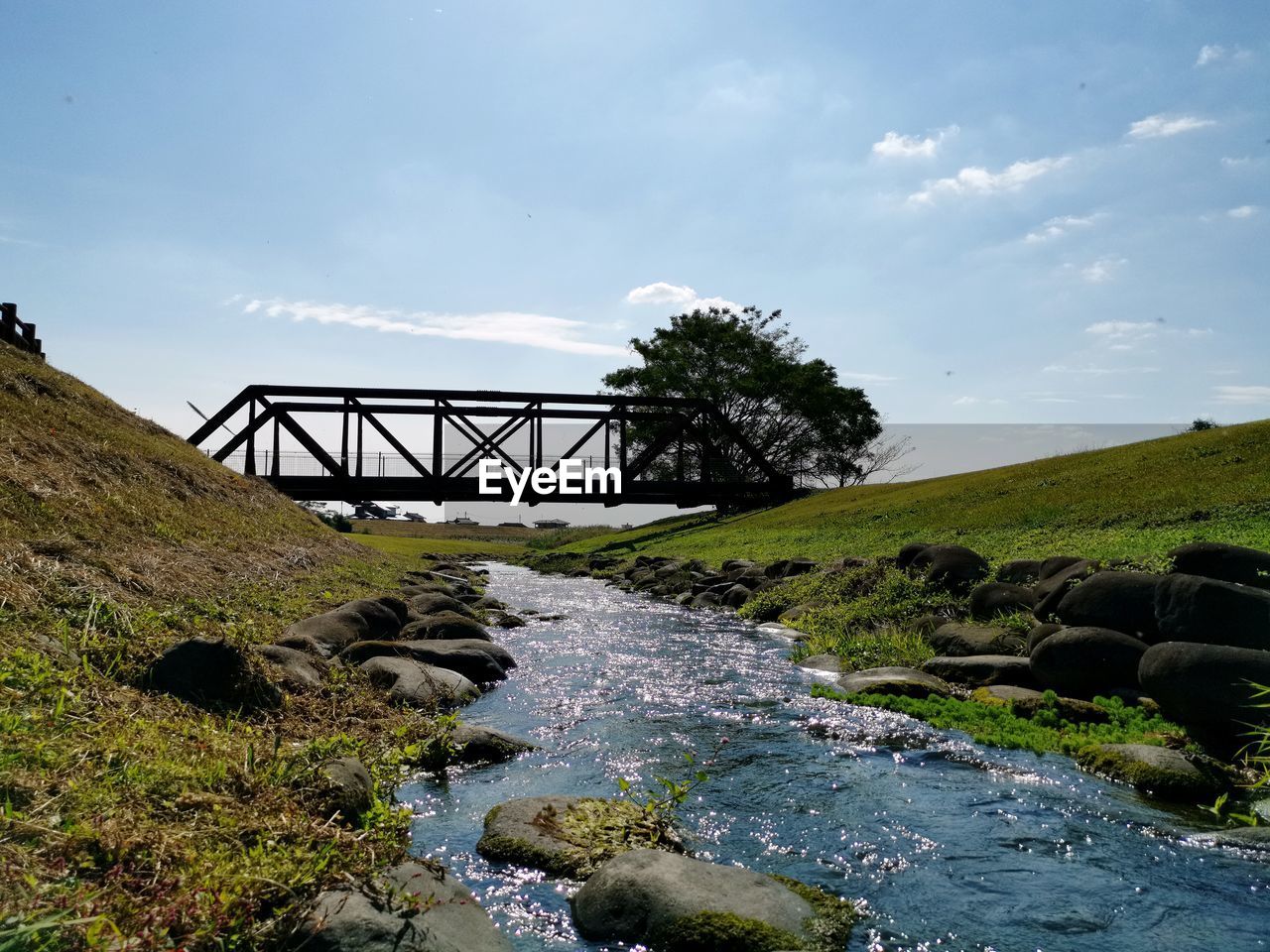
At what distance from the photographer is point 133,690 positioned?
17.7ft

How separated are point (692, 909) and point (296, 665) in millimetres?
4727

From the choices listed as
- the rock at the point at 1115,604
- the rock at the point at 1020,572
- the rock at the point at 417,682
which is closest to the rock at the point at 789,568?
the rock at the point at 1020,572

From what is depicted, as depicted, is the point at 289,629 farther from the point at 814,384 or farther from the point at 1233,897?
the point at 814,384

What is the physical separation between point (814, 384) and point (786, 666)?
45444 millimetres

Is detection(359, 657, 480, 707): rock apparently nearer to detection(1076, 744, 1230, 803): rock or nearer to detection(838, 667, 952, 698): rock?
detection(838, 667, 952, 698): rock

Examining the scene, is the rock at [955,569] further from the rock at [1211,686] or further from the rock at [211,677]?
the rock at [211,677]

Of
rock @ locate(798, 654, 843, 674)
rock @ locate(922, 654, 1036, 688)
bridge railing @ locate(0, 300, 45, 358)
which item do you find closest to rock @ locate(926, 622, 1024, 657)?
rock @ locate(922, 654, 1036, 688)

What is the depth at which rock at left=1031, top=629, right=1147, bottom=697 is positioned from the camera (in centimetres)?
823

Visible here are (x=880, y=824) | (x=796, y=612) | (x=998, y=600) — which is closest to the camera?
(x=880, y=824)

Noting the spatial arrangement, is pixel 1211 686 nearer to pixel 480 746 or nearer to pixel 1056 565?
pixel 1056 565

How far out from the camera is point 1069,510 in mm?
20359

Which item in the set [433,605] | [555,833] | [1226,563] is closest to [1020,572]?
[1226,563]

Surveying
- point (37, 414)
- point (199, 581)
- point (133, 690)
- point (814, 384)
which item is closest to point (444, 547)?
point (814, 384)

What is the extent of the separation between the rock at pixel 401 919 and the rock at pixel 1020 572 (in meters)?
11.2
